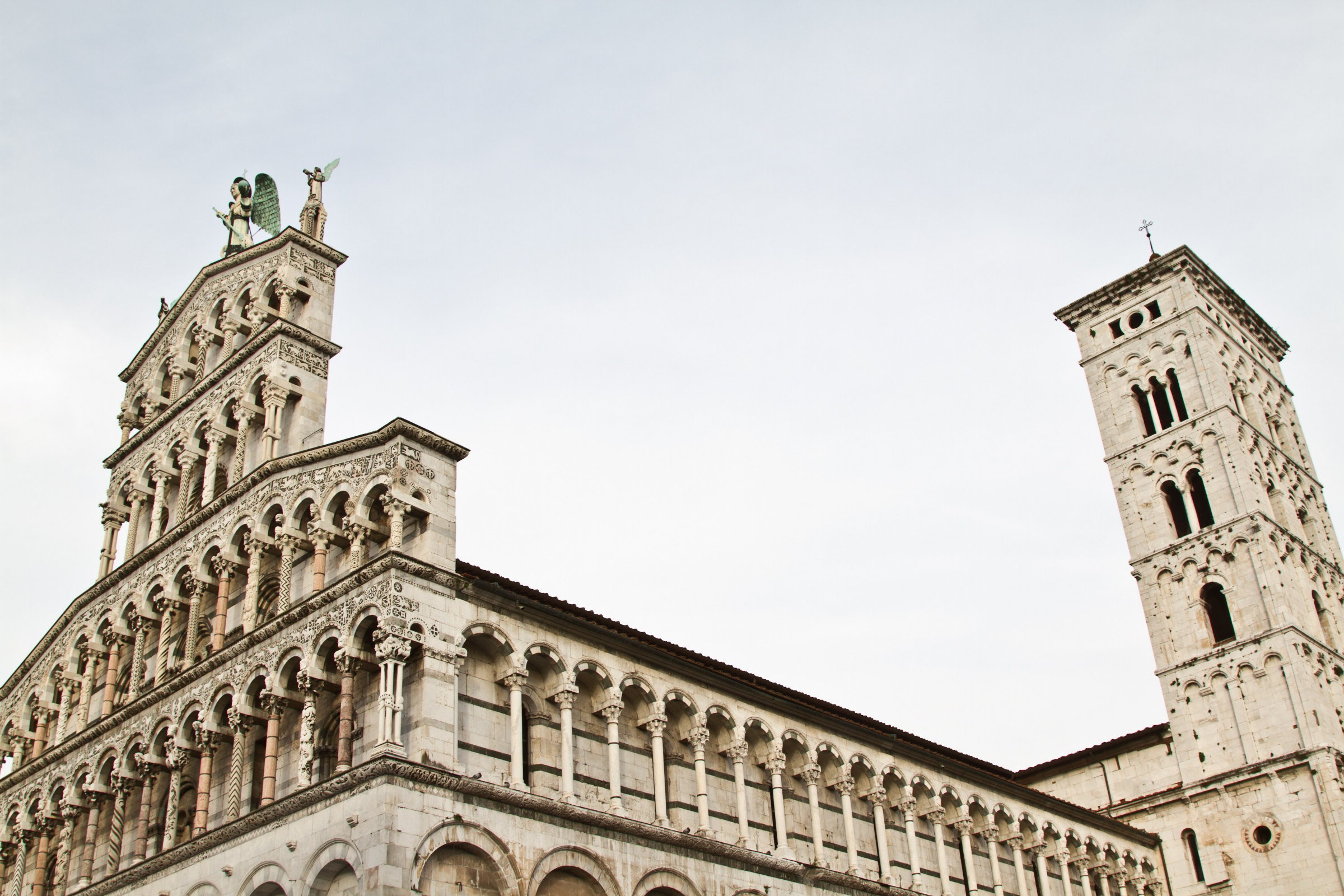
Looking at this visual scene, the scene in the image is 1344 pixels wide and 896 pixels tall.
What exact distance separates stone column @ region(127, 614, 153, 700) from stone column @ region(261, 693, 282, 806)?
4.77 m

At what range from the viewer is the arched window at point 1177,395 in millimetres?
38562

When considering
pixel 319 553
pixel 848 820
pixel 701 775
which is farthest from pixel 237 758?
pixel 848 820

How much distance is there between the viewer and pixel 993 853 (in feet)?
91.1

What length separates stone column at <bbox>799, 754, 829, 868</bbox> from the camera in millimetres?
23000

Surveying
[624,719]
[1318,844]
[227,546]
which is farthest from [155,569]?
[1318,844]

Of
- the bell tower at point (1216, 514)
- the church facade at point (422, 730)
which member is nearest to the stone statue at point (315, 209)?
the church facade at point (422, 730)

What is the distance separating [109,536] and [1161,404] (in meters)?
30.3

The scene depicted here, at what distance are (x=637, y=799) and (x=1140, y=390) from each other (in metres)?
25.9

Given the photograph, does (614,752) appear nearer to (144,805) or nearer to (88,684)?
(144,805)

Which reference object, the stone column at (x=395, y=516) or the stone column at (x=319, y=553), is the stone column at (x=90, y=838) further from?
the stone column at (x=395, y=516)

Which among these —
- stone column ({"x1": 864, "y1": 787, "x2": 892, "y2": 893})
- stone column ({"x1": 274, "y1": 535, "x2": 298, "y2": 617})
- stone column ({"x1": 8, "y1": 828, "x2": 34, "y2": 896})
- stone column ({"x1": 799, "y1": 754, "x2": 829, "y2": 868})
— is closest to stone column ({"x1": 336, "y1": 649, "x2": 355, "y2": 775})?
stone column ({"x1": 274, "y1": 535, "x2": 298, "y2": 617})

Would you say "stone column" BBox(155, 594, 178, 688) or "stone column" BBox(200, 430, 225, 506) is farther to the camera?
"stone column" BBox(200, 430, 225, 506)

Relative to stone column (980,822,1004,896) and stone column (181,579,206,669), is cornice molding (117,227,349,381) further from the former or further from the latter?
stone column (980,822,1004,896)

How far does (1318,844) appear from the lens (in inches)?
1225
